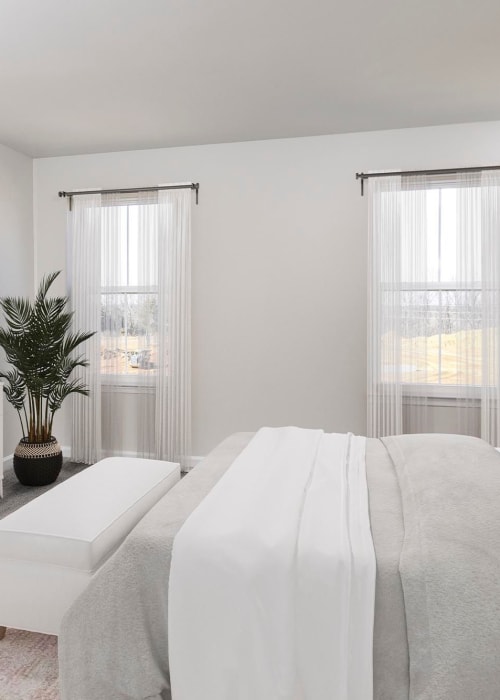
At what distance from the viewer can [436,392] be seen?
3.96 metres

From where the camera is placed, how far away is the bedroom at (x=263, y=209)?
11.9ft

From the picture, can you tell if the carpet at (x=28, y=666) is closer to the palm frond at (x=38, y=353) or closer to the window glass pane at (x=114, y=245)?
the palm frond at (x=38, y=353)

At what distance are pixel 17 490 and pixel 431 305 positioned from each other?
344 centimetres

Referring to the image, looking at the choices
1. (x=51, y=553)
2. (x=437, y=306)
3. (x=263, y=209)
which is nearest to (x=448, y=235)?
(x=437, y=306)

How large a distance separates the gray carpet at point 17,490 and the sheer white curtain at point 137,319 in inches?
7.2

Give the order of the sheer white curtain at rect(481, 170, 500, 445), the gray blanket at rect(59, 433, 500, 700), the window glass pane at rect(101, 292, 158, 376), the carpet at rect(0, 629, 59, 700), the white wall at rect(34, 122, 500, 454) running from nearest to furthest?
the gray blanket at rect(59, 433, 500, 700)
the carpet at rect(0, 629, 59, 700)
the sheer white curtain at rect(481, 170, 500, 445)
the white wall at rect(34, 122, 500, 454)
the window glass pane at rect(101, 292, 158, 376)

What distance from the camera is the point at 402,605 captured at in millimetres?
1380

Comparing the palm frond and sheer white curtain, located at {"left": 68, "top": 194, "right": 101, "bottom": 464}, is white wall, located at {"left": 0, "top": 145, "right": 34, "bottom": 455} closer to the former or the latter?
the palm frond

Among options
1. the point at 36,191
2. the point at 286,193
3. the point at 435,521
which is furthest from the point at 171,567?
the point at 36,191

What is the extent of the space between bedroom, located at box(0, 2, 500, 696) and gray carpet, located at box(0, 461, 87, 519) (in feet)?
1.10

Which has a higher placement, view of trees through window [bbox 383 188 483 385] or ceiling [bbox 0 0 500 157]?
ceiling [bbox 0 0 500 157]

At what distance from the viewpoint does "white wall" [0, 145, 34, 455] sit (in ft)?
14.2

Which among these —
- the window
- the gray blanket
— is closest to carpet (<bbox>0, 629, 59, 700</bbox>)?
the gray blanket

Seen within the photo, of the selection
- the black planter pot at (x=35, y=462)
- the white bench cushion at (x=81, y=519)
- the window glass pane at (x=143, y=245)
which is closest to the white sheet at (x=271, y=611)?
the white bench cushion at (x=81, y=519)
